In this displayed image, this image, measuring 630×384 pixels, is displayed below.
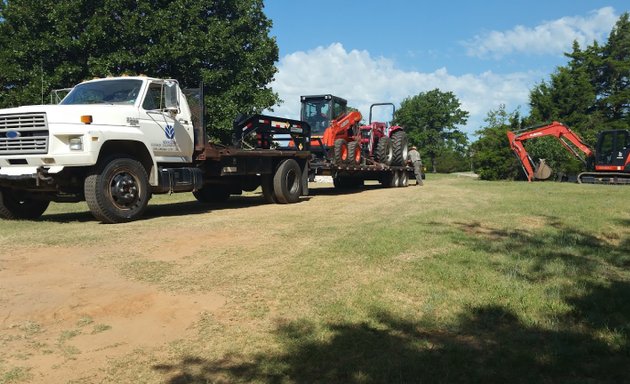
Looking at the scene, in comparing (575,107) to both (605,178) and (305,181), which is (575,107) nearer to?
(605,178)

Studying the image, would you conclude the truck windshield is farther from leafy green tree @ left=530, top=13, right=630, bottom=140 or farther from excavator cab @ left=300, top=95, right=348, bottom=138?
leafy green tree @ left=530, top=13, right=630, bottom=140

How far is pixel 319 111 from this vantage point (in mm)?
16531

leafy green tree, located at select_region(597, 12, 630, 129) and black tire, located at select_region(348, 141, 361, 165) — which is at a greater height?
leafy green tree, located at select_region(597, 12, 630, 129)

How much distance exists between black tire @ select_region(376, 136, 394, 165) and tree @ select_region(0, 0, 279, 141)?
757cm

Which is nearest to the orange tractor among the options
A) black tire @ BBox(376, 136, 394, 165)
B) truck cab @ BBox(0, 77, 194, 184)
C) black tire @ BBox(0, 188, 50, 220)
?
black tire @ BBox(376, 136, 394, 165)

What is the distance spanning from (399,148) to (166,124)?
12671mm

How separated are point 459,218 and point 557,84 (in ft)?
124

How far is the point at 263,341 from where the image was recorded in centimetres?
345

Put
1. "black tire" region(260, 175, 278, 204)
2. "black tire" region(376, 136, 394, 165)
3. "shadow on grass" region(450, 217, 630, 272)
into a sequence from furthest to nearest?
"black tire" region(376, 136, 394, 165) < "black tire" region(260, 175, 278, 204) < "shadow on grass" region(450, 217, 630, 272)

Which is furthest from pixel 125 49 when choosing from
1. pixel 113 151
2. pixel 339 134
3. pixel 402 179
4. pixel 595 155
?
pixel 595 155

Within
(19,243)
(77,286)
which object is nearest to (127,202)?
(19,243)

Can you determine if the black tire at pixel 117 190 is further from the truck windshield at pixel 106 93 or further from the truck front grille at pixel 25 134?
the truck windshield at pixel 106 93

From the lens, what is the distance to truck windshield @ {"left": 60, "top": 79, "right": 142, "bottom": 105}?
951 centimetres

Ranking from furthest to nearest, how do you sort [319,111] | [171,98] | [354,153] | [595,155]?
[595,155], [354,153], [319,111], [171,98]
